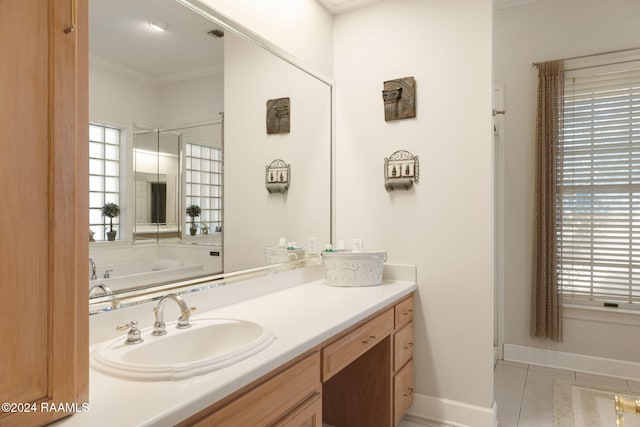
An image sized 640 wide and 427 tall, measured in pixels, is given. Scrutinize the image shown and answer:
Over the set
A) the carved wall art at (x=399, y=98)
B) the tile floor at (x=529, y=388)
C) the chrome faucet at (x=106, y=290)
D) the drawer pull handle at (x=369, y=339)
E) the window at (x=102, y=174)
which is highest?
the carved wall art at (x=399, y=98)

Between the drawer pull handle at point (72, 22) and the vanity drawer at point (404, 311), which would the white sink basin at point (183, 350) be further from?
the vanity drawer at point (404, 311)


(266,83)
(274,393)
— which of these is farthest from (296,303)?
(266,83)

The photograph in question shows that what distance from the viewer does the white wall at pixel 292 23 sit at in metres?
2.06

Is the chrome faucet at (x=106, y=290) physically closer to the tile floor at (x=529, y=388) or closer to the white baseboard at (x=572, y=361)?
the tile floor at (x=529, y=388)

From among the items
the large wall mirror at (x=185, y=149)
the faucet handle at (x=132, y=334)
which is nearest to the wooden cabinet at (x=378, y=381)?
the large wall mirror at (x=185, y=149)

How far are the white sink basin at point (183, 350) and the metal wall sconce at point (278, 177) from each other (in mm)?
944

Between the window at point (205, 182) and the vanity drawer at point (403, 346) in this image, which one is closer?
the window at point (205, 182)

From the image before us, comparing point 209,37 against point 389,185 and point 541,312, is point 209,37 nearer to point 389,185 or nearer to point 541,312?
point 389,185

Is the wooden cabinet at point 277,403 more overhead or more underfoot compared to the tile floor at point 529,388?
more overhead

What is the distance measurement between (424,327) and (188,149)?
1737 mm

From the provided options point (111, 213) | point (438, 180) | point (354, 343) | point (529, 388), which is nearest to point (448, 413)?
point (529, 388)

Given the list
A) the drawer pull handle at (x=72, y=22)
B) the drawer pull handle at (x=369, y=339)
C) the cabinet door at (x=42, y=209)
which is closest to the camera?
the cabinet door at (x=42, y=209)

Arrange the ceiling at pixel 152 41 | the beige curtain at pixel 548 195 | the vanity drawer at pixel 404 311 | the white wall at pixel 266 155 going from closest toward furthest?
the ceiling at pixel 152 41
the white wall at pixel 266 155
the vanity drawer at pixel 404 311
the beige curtain at pixel 548 195

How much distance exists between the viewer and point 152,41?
164 cm
